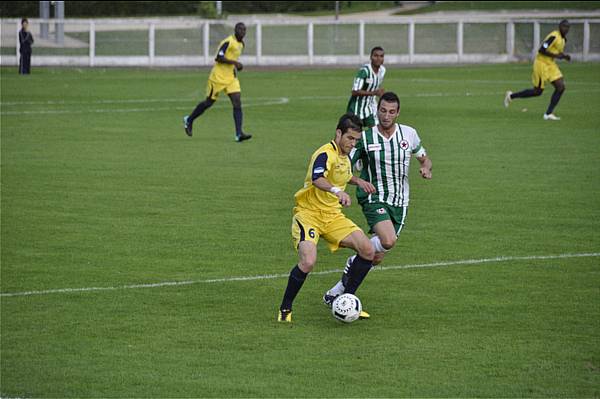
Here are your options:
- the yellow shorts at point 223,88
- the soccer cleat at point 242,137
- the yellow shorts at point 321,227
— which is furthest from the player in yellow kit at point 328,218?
the yellow shorts at point 223,88

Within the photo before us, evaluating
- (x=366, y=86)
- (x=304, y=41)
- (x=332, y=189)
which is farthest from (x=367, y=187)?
(x=304, y=41)

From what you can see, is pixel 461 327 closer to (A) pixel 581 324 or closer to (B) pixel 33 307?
(A) pixel 581 324

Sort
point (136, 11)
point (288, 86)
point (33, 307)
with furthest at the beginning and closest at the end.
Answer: point (136, 11) → point (288, 86) → point (33, 307)

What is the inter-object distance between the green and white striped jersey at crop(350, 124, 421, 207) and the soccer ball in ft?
3.81

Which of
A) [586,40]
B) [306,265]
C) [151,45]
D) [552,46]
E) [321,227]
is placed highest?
[586,40]

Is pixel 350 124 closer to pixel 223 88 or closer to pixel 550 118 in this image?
pixel 223 88

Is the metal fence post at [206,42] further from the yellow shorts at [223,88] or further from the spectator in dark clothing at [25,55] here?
the yellow shorts at [223,88]

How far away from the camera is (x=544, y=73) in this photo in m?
28.6

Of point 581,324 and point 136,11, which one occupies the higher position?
point 136,11

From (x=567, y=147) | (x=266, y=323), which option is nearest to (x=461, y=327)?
(x=266, y=323)

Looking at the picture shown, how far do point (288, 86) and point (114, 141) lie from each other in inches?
649

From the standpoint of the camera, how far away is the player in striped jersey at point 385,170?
11.0 meters

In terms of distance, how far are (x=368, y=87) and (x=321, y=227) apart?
38.2ft

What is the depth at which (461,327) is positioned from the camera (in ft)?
33.8
